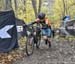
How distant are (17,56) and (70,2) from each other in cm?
3939

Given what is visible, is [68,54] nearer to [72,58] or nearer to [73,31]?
[72,58]

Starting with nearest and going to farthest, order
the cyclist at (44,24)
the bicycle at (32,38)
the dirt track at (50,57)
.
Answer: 1. the dirt track at (50,57)
2. the bicycle at (32,38)
3. the cyclist at (44,24)

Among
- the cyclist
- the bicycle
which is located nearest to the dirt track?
the bicycle

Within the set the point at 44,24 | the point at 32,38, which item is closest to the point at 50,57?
the point at 32,38

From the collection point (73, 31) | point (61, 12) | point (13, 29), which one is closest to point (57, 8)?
point (61, 12)

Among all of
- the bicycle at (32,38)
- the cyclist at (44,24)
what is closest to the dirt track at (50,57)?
the bicycle at (32,38)

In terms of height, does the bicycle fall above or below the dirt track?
above

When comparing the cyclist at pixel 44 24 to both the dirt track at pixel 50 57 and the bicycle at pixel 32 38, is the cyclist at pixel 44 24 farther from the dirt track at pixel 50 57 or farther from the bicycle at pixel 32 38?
the dirt track at pixel 50 57

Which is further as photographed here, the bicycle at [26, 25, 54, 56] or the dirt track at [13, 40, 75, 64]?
the bicycle at [26, 25, 54, 56]

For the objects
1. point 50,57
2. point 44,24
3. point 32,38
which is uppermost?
point 44,24

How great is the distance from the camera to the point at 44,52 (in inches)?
491

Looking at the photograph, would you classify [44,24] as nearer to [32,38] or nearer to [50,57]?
[32,38]

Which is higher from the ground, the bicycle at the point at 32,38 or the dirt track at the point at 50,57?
the bicycle at the point at 32,38

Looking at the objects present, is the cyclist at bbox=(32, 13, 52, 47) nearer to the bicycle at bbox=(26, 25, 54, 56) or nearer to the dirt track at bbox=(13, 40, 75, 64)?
the bicycle at bbox=(26, 25, 54, 56)
